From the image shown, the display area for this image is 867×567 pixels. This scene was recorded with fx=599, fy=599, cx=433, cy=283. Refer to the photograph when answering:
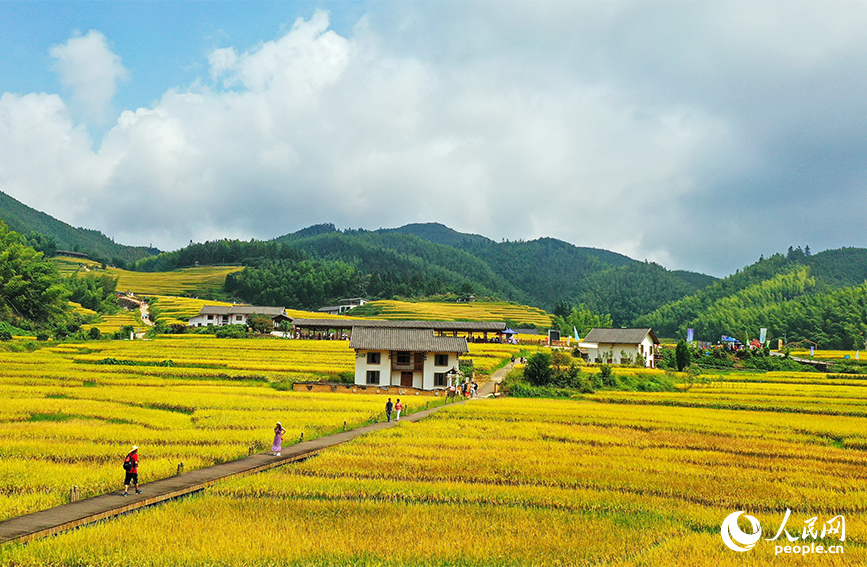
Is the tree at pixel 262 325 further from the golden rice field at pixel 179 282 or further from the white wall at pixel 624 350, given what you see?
the golden rice field at pixel 179 282

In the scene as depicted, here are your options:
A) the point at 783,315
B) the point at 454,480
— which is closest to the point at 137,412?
the point at 454,480

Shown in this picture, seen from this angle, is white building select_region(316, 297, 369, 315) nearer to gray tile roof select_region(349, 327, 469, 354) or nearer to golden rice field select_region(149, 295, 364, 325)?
golden rice field select_region(149, 295, 364, 325)

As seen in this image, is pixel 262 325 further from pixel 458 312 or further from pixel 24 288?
pixel 458 312

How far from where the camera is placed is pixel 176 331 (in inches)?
3403

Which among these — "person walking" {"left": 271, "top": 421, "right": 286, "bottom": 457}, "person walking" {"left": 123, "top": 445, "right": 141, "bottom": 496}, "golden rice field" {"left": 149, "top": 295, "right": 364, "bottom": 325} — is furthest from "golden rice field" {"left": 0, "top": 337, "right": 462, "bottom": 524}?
"golden rice field" {"left": 149, "top": 295, "right": 364, "bottom": 325}

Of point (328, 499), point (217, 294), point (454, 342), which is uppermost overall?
point (217, 294)

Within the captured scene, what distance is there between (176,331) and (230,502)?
78.6 meters

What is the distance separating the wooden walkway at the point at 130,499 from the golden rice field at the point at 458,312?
94262mm

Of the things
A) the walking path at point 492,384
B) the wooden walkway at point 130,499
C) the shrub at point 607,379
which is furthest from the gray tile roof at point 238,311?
the wooden walkway at point 130,499

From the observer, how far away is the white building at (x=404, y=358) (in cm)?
4728

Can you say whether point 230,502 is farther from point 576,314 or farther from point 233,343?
point 576,314

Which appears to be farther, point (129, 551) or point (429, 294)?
point (429, 294)

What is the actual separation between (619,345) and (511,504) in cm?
5318

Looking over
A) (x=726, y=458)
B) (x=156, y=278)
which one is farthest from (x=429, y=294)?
(x=726, y=458)
